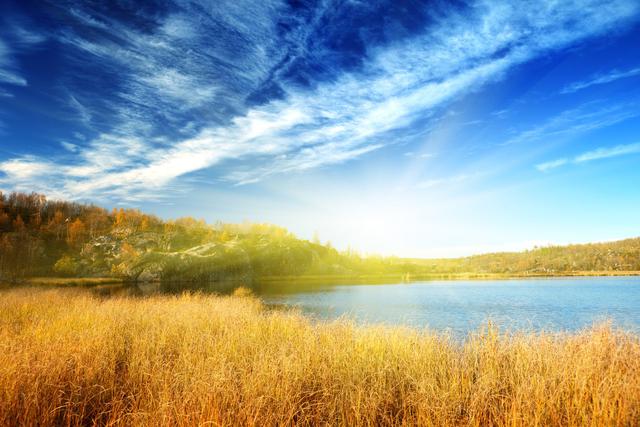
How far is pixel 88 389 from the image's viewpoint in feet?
25.2

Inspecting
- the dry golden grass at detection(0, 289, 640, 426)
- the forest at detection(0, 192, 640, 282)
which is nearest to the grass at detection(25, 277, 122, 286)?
the forest at detection(0, 192, 640, 282)

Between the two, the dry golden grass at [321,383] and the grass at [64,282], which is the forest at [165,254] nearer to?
the grass at [64,282]

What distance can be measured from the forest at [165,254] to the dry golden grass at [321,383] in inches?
3893

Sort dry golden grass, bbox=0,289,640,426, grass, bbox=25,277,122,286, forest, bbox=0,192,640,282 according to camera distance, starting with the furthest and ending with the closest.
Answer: forest, bbox=0,192,640,282 < grass, bbox=25,277,122,286 < dry golden grass, bbox=0,289,640,426

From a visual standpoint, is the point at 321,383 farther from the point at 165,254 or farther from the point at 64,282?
the point at 165,254

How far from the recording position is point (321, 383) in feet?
26.0

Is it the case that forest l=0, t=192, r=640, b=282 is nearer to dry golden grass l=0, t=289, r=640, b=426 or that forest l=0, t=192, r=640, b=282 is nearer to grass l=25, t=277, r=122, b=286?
grass l=25, t=277, r=122, b=286

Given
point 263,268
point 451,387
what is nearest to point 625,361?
point 451,387

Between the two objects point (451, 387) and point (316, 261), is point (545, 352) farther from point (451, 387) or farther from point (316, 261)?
point (316, 261)

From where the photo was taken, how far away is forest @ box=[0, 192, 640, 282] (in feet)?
343

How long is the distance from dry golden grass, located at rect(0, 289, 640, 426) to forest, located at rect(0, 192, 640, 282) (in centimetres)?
9888

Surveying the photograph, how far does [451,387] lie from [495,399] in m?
0.99

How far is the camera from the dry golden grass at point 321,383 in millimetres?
6301

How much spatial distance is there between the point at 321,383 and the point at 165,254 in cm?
10733
